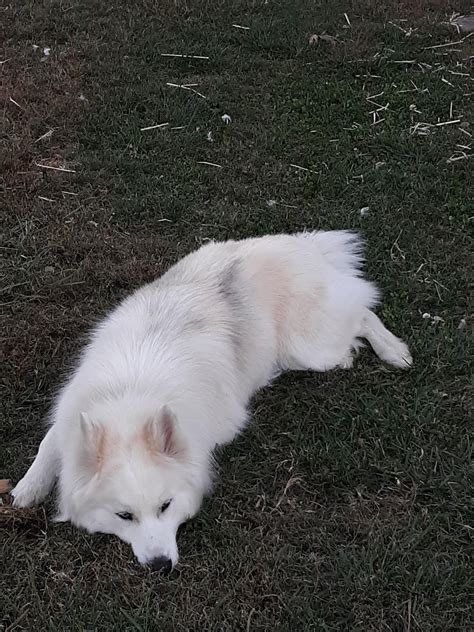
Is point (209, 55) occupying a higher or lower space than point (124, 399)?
lower

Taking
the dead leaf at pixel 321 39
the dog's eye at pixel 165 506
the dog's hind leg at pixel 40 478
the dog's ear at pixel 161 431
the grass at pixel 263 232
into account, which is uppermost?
the dog's ear at pixel 161 431

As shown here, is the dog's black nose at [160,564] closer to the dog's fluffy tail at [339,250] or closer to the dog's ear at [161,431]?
the dog's ear at [161,431]

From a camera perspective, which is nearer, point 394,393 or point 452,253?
point 394,393

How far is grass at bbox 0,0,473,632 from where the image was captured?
274cm

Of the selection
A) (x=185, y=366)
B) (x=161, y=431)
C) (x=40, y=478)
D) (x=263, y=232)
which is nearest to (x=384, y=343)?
(x=185, y=366)

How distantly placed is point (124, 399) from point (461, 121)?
4.12 metres

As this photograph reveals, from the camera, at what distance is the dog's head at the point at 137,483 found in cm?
256

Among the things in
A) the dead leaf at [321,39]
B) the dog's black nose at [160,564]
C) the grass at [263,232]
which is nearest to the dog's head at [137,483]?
the dog's black nose at [160,564]

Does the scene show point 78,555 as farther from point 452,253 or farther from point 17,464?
point 452,253

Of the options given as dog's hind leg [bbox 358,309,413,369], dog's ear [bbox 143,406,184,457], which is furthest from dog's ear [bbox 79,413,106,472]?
dog's hind leg [bbox 358,309,413,369]

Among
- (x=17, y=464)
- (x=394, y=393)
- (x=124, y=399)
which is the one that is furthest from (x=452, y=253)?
(x=17, y=464)

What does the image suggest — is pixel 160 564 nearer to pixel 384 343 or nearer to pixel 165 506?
pixel 165 506

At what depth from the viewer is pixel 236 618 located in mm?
2641

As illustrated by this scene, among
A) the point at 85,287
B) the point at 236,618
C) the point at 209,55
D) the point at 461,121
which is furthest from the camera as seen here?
the point at 209,55
